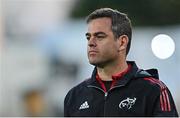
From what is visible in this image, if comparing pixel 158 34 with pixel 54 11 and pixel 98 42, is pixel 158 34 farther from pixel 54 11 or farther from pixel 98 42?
pixel 98 42

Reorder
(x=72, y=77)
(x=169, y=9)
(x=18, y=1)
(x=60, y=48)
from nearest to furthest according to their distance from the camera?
1. (x=169, y=9)
2. (x=72, y=77)
3. (x=60, y=48)
4. (x=18, y=1)

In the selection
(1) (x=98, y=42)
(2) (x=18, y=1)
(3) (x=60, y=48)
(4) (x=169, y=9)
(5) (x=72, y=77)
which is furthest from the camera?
(2) (x=18, y=1)

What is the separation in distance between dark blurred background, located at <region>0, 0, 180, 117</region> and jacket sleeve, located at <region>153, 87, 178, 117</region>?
4747 millimetres

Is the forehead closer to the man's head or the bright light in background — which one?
the man's head

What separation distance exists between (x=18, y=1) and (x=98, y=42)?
10206 millimetres

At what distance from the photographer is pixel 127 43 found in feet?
14.9

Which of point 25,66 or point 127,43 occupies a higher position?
point 127,43

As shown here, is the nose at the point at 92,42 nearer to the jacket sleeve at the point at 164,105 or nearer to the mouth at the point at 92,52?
the mouth at the point at 92,52

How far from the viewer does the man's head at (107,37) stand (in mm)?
4391

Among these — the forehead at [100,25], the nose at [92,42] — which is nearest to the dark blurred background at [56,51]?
the forehead at [100,25]

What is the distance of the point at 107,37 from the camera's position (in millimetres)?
4445

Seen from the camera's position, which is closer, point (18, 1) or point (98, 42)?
point (98, 42)

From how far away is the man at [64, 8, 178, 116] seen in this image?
4219mm

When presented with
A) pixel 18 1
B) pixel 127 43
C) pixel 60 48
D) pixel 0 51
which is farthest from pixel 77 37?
pixel 127 43
